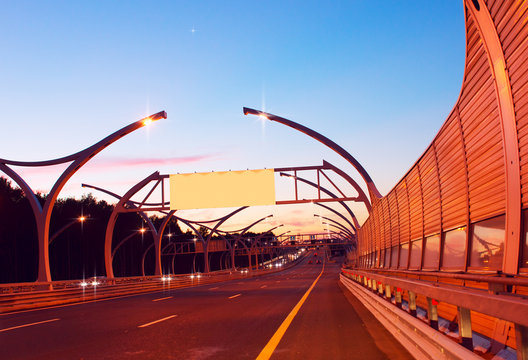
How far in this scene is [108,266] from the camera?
40.1 m

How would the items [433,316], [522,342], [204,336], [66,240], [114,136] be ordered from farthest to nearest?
[66,240] → [114,136] → [204,336] → [433,316] → [522,342]

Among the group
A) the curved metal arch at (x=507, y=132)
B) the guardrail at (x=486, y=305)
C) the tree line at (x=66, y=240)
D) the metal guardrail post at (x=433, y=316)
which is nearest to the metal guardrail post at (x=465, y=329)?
the guardrail at (x=486, y=305)

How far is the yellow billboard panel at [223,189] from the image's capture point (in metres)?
35.4

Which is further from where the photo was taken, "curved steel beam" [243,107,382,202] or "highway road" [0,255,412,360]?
"curved steel beam" [243,107,382,202]

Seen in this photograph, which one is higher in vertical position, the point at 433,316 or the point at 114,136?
the point at 114,136

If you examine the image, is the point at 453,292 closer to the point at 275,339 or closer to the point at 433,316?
the point at 433,316

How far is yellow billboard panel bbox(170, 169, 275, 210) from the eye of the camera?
35438mm

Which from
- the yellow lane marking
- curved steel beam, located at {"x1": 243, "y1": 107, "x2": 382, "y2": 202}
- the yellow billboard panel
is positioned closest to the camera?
the yellow lane marking

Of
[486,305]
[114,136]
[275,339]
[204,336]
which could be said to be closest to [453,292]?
[486,305]

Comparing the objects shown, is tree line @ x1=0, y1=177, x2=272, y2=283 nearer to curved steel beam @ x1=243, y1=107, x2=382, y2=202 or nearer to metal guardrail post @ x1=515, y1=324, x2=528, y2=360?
curved steel beam @ x1=243, y1=107, x2=382, y2=202

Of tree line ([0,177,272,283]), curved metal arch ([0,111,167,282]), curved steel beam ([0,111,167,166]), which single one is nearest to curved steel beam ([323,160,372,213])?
curved steel beam ([0,111,167,166])

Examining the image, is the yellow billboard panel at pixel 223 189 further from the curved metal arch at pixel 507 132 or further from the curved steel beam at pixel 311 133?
the curved metal arch at pixel 507 132

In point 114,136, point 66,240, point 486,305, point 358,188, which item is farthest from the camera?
point 66,240

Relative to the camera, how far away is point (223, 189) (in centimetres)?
3562
